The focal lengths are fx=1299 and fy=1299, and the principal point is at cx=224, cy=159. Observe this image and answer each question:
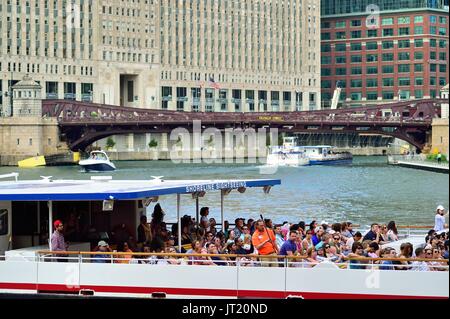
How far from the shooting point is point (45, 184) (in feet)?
71.9

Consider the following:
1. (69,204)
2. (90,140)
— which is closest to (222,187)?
(69,204)

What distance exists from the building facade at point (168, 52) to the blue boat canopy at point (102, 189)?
4142 inches

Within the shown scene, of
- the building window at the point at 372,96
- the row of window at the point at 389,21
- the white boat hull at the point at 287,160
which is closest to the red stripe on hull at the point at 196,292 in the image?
the white boat hull at the point at 287,160

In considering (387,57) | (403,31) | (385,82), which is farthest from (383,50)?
(385,82)

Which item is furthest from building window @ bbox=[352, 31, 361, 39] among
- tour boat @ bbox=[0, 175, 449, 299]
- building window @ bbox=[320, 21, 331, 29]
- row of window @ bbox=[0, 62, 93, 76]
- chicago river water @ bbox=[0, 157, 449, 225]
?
tour boat @ bbox=[0, 175, 449, 299]

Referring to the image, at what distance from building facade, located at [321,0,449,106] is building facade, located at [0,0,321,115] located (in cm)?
737

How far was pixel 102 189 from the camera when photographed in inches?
768

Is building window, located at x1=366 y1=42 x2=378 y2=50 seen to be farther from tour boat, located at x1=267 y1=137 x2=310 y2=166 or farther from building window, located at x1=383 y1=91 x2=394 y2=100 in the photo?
tour boat, located at x1=267 y1=137 x2=310 y2=166

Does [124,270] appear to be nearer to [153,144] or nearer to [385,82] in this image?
[153,144]

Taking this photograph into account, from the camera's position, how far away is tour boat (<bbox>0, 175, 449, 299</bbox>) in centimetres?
1678

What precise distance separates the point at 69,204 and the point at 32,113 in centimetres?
10148

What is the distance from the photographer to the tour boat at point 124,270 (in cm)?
1678

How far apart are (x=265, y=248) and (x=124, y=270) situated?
1990 millimetres

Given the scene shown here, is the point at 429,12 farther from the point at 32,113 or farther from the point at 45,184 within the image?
the point at 45,184
